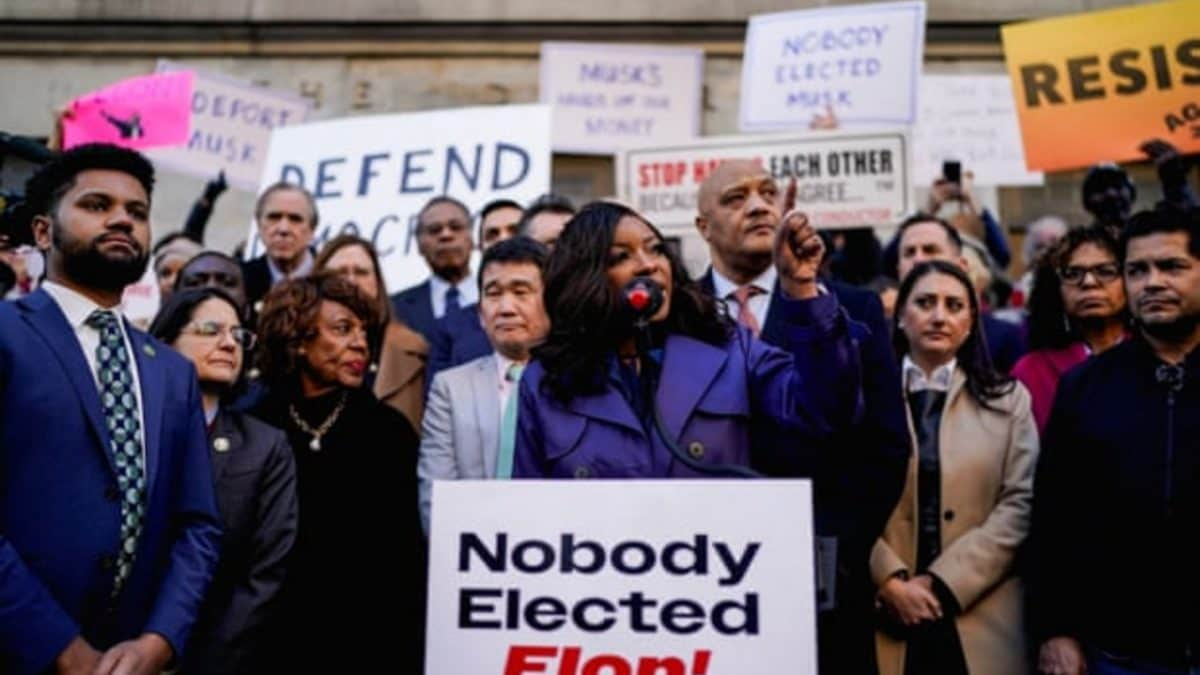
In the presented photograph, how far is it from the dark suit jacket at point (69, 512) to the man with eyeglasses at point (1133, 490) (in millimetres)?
2273

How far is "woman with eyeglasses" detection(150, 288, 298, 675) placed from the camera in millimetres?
3268

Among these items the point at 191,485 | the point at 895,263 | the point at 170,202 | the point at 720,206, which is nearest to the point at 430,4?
the point at 170,202

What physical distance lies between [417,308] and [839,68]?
2737mm

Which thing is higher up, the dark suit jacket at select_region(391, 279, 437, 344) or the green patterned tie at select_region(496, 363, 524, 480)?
the dark suit jacket at select_region(391, 279, 437, 344)

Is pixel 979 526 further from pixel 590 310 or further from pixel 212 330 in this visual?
pixel 212 330

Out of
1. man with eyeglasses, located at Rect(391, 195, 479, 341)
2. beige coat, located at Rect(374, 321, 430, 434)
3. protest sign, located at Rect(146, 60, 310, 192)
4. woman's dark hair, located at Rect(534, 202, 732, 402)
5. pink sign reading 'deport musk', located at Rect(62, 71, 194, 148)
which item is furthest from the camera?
protest sign, located at Rect(146, 60, 310, 192)

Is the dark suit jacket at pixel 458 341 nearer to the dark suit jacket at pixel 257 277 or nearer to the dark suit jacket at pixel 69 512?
the dark suit jacket at pixel 257 277

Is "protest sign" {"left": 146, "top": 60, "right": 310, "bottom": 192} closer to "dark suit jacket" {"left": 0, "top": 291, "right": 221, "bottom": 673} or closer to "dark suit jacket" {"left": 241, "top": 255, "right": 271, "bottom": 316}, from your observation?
"dark suit jacket" {"left": 241, "top": 255, "right": 271, "bottom": 316}

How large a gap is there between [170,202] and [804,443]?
817 centimetres

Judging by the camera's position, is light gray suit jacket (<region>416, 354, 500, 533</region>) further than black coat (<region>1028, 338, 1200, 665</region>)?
Yes

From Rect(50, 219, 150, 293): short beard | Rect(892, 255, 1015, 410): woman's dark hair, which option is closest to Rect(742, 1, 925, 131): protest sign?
Rect(892, 255, 1015, 410): woman's dark hair

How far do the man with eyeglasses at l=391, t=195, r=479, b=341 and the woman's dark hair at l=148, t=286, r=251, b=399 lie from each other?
1435 mm

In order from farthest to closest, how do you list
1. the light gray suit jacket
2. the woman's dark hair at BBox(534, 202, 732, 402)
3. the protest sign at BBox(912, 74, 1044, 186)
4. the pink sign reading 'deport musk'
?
1. the protest sign at BBox(912, 74, 1044, 186)
2. the pink sign reading 'deport musk'
3. the light gray suit jacket
4. the woman's dark hair at BBox(534, 202, 732, 402)

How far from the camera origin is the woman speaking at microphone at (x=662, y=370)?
2.60 m
